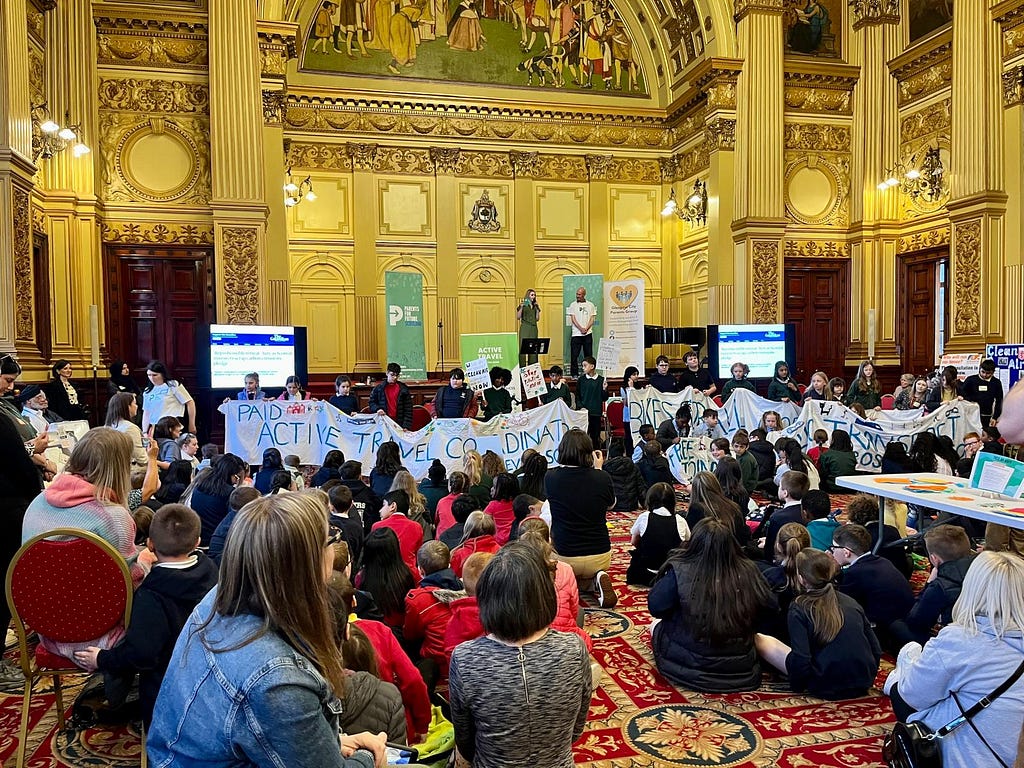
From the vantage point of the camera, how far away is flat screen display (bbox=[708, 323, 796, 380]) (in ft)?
50.5

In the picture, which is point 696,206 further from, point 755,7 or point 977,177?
point 977,177

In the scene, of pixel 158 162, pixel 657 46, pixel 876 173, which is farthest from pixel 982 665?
pixel 657 46

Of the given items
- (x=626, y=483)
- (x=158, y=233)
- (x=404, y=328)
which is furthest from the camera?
(x=404, y=328)

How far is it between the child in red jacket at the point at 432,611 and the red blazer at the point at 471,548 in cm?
49

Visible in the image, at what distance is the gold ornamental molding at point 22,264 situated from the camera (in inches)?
410

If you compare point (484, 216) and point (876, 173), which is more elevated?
point (876, 173)

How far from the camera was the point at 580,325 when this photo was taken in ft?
52.6

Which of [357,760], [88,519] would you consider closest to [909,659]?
[357,760]

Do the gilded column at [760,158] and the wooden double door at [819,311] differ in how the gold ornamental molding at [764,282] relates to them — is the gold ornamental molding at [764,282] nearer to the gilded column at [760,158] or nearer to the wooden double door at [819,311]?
the gilded column at [760,158]

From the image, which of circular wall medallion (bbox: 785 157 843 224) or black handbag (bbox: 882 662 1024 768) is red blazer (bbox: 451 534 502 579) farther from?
circular wall medallion (bbox: 785 157 843 224)

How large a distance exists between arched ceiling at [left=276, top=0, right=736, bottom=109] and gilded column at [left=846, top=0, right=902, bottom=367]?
125 inches

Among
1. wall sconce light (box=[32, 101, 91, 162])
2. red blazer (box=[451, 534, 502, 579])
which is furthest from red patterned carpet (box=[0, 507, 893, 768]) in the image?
wall sconce light (box=[32, 101, 91, 162])

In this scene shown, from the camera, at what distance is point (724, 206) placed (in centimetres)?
1656

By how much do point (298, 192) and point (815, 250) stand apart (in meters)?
11.3
